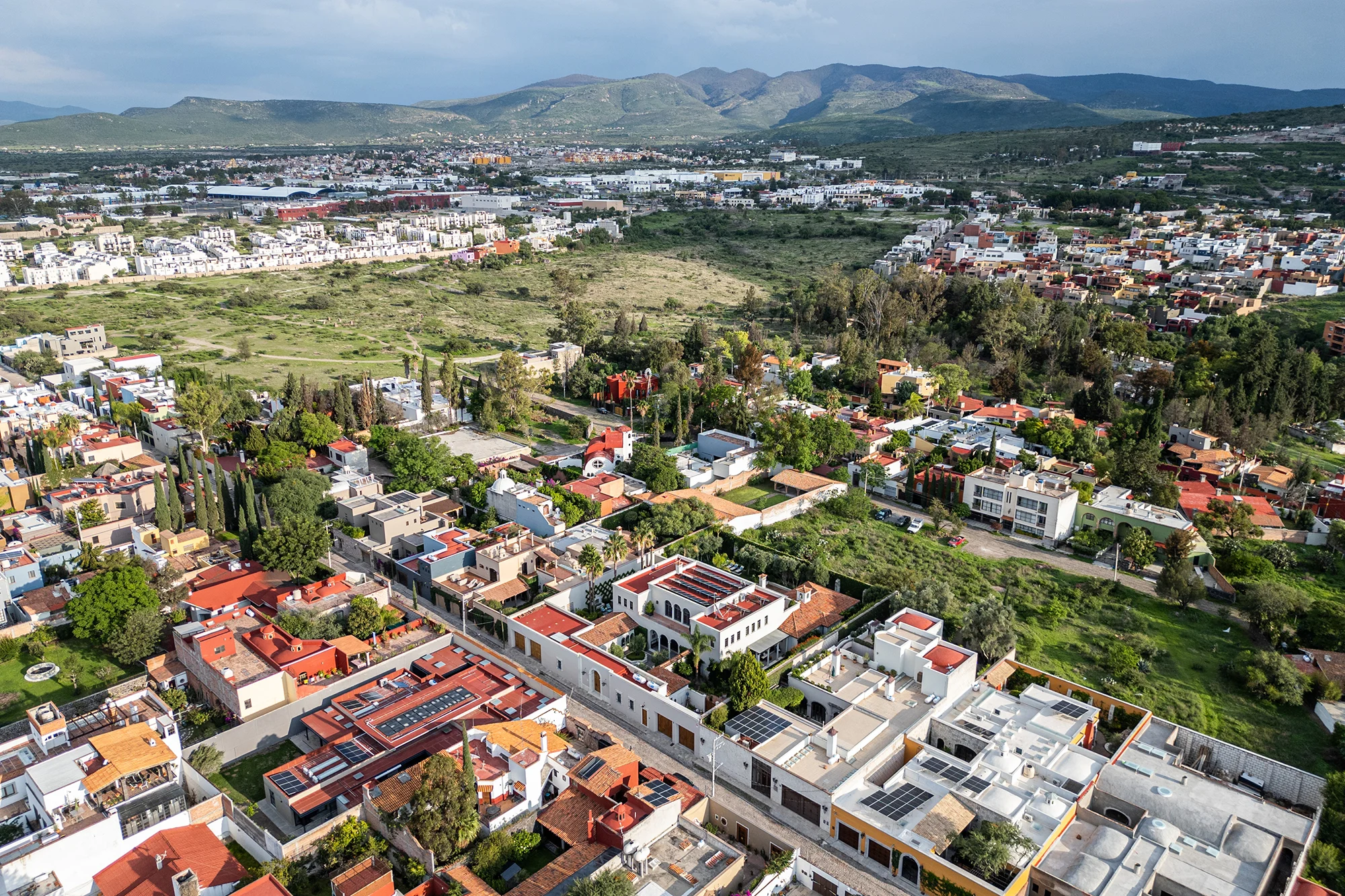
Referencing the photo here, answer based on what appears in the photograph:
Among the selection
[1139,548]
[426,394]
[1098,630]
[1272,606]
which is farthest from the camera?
[426,394]

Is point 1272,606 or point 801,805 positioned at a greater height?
point 1272,606

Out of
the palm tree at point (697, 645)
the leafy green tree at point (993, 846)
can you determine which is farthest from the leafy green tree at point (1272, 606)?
the palm tree at point (697, 645)

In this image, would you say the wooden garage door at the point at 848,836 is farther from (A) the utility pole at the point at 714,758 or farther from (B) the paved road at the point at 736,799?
(A) the utility pole at the point at 714,758

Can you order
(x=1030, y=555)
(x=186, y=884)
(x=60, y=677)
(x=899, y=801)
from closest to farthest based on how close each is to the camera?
1. (x=186, y=884)
2. (x=899, y=801)
3. (x=60, y=677)
4. (x=1030, y=555)

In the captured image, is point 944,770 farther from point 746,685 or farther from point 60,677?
point 60,677

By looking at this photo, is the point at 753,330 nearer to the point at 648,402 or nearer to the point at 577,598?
the point at 648,402

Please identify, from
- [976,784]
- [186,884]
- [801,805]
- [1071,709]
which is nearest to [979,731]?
[976,784]

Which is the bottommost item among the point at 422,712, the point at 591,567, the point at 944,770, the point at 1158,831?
the point at 1158,831
